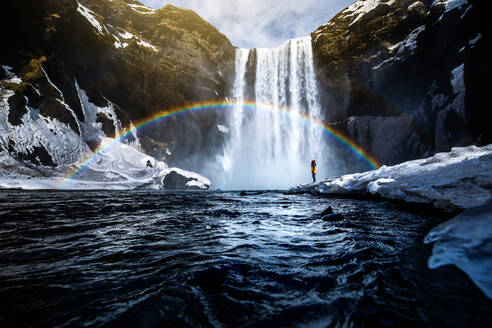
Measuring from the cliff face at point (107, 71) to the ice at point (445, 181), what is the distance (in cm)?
2541

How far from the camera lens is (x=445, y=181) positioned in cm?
576

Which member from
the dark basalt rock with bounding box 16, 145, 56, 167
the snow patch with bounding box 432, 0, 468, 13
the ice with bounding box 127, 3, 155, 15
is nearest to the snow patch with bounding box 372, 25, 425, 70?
the snow patch with bounding box 432, 0, 468, 13

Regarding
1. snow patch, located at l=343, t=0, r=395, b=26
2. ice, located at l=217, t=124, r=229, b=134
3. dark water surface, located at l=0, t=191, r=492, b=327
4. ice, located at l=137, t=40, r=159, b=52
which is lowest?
dark water surface, located at l=0, t=191, r=492, b=327

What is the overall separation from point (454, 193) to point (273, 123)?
34.1m

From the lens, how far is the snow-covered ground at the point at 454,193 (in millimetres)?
2162

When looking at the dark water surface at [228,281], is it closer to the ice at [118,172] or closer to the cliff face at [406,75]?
the ice at [118,172]

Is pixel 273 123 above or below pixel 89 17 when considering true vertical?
below

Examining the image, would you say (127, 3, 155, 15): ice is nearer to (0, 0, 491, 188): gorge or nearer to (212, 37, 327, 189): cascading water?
(0, 0, 491, 188): gorge

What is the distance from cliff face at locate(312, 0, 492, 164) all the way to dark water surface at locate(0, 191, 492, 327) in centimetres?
2117

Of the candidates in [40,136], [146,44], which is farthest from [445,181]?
[146,44]

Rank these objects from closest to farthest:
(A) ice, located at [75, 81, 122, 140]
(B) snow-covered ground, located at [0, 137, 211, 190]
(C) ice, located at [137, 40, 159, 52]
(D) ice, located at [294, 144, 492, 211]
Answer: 1. (D) ice, located at [294, 144, 492, 211]
2. (B) snow-covered ground, located at [0, 137, 211, 190]
3. (A) ice, located at [75, 81, 122, 140]
4. (C) ice, located at [137, 40, 159, 52]

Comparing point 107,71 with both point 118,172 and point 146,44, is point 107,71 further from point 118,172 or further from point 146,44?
point 118,172

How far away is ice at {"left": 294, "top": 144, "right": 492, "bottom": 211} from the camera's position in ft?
16.6

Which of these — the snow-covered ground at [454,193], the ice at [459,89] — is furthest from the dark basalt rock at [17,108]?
the ice at [459,89]
